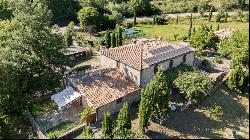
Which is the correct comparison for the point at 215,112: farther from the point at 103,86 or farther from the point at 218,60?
the point at 218,60

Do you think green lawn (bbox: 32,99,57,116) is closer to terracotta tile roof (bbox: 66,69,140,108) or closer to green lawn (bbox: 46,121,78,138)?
green lawn (bbox: 46,121,78,138)

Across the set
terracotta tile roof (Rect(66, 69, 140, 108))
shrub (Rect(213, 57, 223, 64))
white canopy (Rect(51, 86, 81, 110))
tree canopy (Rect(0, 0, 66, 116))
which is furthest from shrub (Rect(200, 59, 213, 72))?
tree canopy (Rect(0, 0, 66, 116))

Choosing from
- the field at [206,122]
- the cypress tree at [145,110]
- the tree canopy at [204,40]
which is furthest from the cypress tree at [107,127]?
the tree canopy at [204,40]

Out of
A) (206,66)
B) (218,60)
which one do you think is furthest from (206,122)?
(218,60)

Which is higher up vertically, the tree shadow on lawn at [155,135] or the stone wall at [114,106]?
the stone wall at [114,106]

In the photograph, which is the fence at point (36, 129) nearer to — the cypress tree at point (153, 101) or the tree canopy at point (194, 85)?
the cypress tree at point (153, 101)

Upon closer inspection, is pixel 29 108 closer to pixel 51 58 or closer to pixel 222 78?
pixel 51 58

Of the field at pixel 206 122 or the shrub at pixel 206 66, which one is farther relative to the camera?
the shrub at pixel 206 66
